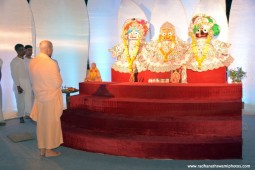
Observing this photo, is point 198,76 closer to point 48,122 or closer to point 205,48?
point 205,48

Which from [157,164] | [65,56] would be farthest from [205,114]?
[65,56]

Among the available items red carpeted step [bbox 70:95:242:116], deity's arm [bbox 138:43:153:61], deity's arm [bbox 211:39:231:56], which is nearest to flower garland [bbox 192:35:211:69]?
deity's arm [bbox 211:39:231:56]

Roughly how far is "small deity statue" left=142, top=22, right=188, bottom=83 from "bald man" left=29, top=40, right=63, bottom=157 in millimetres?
2562

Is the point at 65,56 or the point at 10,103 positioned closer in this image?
the point at 10,103

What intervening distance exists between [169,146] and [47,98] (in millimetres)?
1739

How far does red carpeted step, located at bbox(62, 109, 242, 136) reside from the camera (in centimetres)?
396

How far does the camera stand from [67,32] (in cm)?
803

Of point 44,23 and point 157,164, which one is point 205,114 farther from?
point 44,23

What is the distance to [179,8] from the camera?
653 cm

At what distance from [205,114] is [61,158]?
2140 millimetres

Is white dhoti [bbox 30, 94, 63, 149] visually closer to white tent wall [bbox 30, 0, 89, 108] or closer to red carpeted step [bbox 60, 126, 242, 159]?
red carpeted step [bbox 60, 126, 242, 159]

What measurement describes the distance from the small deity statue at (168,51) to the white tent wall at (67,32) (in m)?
2.78

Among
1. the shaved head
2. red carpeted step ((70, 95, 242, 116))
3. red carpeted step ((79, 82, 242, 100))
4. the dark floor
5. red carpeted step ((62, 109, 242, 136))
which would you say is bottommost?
the dark floor

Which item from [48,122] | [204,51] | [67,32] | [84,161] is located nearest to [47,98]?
[48,122]
